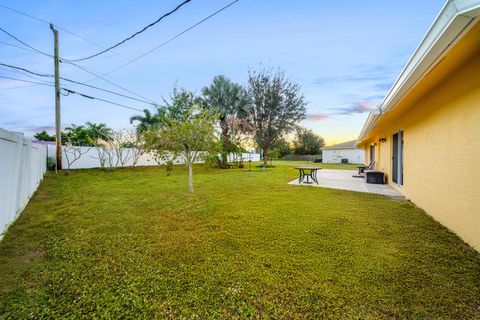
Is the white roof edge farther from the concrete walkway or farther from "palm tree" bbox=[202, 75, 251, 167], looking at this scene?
"palm tree" bbox=[202, 75, 251, 167]

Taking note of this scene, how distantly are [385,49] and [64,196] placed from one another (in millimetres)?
12176

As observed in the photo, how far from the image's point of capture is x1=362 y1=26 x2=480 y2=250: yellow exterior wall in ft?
10.4

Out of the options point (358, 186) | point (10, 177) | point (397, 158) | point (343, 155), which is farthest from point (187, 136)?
point (343, 155)

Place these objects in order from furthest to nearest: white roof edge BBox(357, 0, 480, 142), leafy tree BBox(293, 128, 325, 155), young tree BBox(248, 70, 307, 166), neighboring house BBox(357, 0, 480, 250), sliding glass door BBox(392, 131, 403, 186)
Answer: leafy tree BBox(293, 128, 325, 155)
young tree BBox(248, 70, 307, 166)
sliding glass door BBox(392, 131, 403, 186)
neighboring house BBox(357, 0, 480, 250)
white roof edge BBox(357, 0, 480, 142)

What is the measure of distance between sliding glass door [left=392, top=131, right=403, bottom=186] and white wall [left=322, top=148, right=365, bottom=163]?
2677cm

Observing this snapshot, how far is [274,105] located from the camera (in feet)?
72.0

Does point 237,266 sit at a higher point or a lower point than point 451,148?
lower

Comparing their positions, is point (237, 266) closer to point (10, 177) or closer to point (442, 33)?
point (442, 33)

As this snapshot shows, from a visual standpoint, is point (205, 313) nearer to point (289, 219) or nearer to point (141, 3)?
point (289, 219)

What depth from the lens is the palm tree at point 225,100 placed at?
61.9ft

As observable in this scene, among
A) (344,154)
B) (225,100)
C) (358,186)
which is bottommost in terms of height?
(358,186)

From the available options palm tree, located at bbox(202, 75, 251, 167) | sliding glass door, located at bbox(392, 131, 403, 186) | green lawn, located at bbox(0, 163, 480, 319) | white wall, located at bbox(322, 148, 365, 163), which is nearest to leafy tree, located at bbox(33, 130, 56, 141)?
palm tree, located at bbox(202, 75, 251, 167)

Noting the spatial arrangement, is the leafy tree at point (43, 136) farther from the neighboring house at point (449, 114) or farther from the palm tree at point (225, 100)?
the neighboring house at point (449, 114)

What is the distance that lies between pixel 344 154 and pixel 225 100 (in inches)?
934
